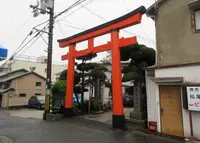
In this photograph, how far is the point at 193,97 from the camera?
7.55m

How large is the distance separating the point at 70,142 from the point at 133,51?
20.7ft

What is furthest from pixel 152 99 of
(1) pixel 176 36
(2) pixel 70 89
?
(2) pixel 70 89

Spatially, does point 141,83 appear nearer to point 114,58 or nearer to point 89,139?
point 114,58

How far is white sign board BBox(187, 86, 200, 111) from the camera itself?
293 inches

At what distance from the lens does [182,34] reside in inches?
334

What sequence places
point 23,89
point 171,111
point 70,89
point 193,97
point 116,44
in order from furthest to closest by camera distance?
point 23,89 < point 70,89 < point 116,44 < point 171,111 < point 193,97

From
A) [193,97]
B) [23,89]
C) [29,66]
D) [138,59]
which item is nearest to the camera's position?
[193,97]

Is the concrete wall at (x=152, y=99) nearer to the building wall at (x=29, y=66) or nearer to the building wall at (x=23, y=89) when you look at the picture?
the building wall at (x=23, y=89)

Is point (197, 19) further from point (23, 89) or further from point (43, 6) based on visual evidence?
point (23, 89)

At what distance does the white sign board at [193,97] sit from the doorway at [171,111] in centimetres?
68

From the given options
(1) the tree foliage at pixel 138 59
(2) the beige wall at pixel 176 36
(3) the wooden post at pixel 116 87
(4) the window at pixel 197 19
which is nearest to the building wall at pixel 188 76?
(2) the beige wall at pixel 176 36

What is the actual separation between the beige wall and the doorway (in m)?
1.27

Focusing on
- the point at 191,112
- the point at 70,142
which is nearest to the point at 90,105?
the point at 70,142

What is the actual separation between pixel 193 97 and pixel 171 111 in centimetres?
131
